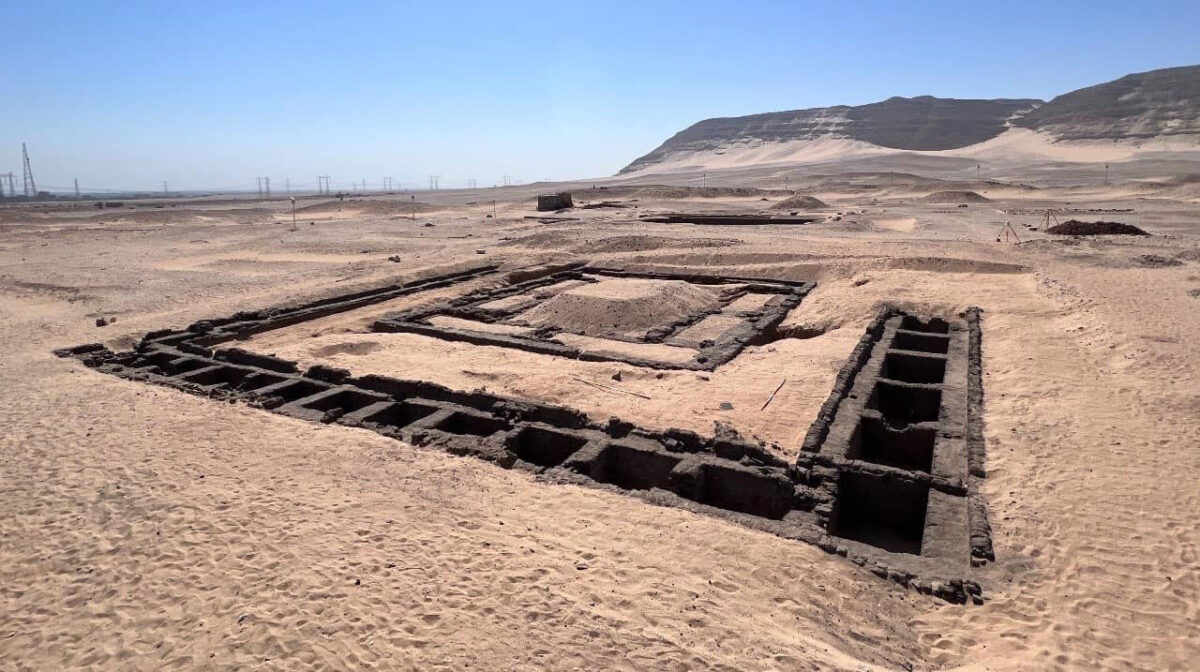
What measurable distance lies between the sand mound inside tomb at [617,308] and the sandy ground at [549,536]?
101 inches

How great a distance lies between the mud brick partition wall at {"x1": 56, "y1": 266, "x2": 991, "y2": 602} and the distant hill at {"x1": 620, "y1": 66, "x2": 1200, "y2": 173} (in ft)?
348

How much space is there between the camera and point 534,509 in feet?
22.8

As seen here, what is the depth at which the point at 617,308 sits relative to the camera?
15.7 m

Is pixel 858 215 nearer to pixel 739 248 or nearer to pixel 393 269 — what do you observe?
pixel 739 248

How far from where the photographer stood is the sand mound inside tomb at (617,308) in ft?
50.3

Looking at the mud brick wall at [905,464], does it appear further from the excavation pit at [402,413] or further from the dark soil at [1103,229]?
the dark soil at [1103,229]

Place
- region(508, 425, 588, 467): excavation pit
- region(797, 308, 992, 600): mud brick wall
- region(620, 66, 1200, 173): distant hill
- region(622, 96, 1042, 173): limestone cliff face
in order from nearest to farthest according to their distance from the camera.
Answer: region(797, 308, 992, 600): mud brick wall
region(508, 425, 588, 467): excavation pit
region(620, 66, 1200, 173): distant hill
region(622, 96, 1042, 173): limestone cliff face

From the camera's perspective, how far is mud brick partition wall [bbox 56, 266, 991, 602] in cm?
677

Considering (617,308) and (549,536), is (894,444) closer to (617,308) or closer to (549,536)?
(549,536)

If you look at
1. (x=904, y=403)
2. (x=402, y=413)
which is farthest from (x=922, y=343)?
(x=402, y=413)

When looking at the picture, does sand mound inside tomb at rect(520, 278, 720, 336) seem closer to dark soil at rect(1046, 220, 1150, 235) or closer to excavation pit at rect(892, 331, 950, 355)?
excavation pit at rect(892, 331, 950, 355)

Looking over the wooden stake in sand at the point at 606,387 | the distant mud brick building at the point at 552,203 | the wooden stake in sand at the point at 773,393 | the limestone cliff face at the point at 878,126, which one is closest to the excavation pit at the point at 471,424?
the wooden stake in sand at the point at 606,387

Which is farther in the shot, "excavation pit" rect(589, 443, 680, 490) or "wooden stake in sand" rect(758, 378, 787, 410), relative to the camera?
"wooden stake in sand" rect(758, 378, 787, 410)

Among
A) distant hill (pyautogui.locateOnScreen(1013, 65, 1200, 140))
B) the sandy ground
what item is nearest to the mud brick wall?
the sandy ground
